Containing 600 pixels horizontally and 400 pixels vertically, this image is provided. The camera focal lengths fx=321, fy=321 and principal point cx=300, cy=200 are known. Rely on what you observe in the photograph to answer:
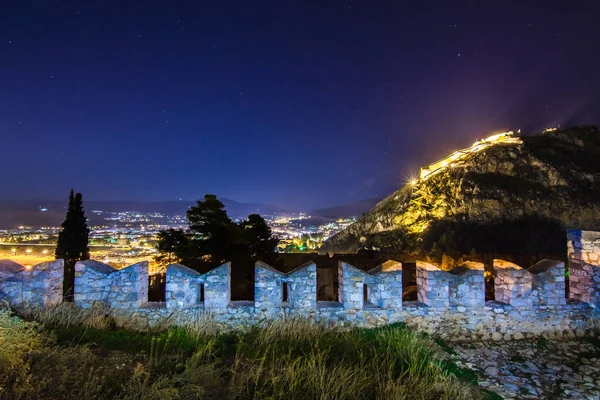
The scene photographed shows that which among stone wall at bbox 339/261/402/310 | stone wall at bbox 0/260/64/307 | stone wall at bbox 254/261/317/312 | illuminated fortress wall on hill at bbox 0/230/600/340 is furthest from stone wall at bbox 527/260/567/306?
Answer: stone wall at bbox 0/260/64/307

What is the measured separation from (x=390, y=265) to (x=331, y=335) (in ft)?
6.78

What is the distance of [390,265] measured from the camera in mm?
7258

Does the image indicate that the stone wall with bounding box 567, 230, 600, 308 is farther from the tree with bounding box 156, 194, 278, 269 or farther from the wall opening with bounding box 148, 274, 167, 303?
the tree with bounding box 156, 194, 278, 269

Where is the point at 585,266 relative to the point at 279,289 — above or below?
above

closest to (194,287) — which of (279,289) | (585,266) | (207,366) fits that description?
(279,289)

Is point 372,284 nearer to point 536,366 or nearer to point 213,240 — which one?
point 536,366

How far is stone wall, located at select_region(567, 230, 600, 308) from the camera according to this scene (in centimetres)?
751

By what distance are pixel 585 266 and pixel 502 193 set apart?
47063 millimetres

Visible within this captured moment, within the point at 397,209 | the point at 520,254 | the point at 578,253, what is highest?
the point at 397,209

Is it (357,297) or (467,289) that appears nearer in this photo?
(357,297)

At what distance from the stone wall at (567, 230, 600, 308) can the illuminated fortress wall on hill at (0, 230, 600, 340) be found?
2cm

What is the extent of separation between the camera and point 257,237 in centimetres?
2195

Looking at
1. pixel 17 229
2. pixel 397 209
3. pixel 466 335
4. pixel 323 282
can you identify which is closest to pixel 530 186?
pixel 397 209

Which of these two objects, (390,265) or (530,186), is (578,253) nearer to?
(390,265)
